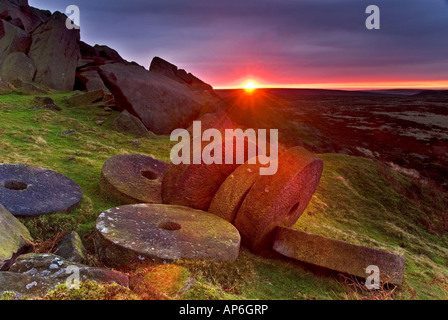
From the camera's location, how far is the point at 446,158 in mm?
23594

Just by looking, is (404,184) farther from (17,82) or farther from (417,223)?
(17,82)

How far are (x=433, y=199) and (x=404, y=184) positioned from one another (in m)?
1.23

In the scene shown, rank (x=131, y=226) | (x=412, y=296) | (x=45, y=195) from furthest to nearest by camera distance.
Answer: (x=45, y=195)
(x=412, y=296)
(x=131, y=226)

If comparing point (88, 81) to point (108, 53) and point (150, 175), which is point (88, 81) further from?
point (150, 175)

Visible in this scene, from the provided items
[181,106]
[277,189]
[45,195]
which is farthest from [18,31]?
[277,189]

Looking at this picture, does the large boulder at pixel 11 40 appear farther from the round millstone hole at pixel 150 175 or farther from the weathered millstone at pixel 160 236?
the weathered millstone at pixel 160 236

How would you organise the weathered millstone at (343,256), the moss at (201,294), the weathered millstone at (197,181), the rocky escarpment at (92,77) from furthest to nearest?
the rocky escarpment at (92,77) < the weathered millstone at (197,181) < the weathered millstone at (343,256) < the moss at (201,294)

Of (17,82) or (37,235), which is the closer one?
(37,235)

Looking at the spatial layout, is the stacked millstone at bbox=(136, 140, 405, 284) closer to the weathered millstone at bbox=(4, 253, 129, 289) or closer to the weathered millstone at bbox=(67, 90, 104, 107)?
the weathered millstone at bbox=(4, 253, 129, 289)

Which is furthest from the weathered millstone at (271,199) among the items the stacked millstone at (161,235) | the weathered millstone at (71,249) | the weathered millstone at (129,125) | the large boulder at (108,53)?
the large boulder at (108,53)

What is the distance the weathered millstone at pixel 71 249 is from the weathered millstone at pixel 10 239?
1.42 feet

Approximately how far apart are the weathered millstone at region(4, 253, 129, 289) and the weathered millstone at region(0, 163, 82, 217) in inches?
86.2

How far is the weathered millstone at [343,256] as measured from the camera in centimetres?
530

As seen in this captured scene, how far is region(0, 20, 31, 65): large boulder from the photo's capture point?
2073 cm
